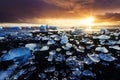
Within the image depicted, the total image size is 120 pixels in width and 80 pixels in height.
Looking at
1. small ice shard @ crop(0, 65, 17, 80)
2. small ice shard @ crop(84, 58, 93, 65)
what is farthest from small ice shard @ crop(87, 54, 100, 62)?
small ice shard @ crop(0, 65, 17, 80)

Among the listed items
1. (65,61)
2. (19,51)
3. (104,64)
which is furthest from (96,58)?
(19,51)

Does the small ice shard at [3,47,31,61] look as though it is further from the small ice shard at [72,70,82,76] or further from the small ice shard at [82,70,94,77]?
the small ice shard at [82,70,94,77]

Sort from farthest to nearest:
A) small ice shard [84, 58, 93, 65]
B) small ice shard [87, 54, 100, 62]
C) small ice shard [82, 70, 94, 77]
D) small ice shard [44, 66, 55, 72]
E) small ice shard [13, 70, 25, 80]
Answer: small ice shard [87, 54, 100, 62] → small ice shard [84, 58, 93, 65] → small ice shard [44, 66, 55, 72] → small ice shard [82, 70, 94, 77] → small ice shard [13, 70, 25, 80]

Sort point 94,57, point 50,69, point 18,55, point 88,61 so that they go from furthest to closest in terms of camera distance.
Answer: point 94,57 < point 18,55 < point 88,61 < point 50,69

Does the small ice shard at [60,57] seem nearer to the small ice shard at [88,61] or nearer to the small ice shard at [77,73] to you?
the small ice shard at [88,61]

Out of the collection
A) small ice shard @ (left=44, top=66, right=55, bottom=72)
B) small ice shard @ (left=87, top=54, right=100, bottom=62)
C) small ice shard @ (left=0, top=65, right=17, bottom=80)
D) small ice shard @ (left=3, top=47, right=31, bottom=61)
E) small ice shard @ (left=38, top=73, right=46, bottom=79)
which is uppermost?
small ice shard @ (left=3, top=47, right=31, bottom=61)

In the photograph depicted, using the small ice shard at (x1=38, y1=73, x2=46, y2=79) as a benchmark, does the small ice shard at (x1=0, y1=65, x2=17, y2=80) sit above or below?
above

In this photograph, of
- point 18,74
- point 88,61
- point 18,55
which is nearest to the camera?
point 18,74

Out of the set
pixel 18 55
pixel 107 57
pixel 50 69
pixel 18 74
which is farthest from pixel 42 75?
pixel 107 57

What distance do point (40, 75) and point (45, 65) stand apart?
0.38 meters

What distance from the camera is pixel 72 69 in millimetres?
2482

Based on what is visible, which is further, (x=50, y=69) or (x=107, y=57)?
(x=107, y=57)

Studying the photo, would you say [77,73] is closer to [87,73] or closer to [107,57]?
[87,73]

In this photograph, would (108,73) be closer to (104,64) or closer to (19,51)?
(104,64)
